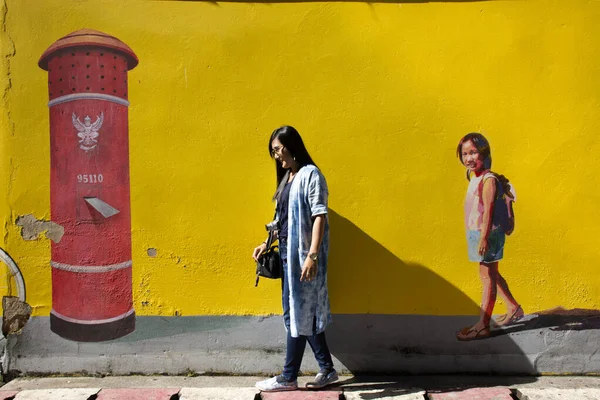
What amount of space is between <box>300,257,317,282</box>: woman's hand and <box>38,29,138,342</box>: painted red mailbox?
1.37 metres

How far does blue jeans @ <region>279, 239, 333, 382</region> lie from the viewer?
3967 millimetres

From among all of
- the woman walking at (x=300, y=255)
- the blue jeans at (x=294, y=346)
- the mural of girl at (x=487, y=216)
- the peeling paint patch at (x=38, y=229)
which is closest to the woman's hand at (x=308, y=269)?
the woman walking at (x=300, y=255)

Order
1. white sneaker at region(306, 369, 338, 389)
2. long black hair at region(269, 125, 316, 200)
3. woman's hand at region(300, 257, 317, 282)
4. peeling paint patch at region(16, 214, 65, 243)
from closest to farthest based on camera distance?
woman's hand at region(300, 257, 317, 282), long black hair at region(269, 125, 316, 200), white sneaker at region(306, 369, 338, 389), peeling paint patch at region(16, 214, 65, 243)

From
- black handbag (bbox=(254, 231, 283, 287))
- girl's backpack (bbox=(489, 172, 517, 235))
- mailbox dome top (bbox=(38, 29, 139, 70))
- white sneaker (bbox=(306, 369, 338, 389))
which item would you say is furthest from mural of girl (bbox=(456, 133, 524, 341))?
mailbox dome top (bbox=(38, 29, 139, 70))

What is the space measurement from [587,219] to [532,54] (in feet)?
3.96

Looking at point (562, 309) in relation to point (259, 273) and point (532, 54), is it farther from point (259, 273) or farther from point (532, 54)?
point (259, 273)

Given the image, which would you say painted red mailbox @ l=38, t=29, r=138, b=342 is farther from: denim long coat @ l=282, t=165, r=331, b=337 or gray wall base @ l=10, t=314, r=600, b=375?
denim long coat @ l=282, t=165, r=331, b=337

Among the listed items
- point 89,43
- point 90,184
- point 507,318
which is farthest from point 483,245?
point 89,43

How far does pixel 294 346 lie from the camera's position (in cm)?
397

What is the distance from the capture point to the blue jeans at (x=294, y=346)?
3.97m

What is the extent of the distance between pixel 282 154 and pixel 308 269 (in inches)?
29.8

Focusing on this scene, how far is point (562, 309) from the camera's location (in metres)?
4.26

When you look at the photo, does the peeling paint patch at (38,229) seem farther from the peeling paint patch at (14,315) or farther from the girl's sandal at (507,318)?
the girl's sandal at (507,318)

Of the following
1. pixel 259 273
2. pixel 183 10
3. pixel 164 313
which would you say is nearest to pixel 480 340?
pixel 259 273
